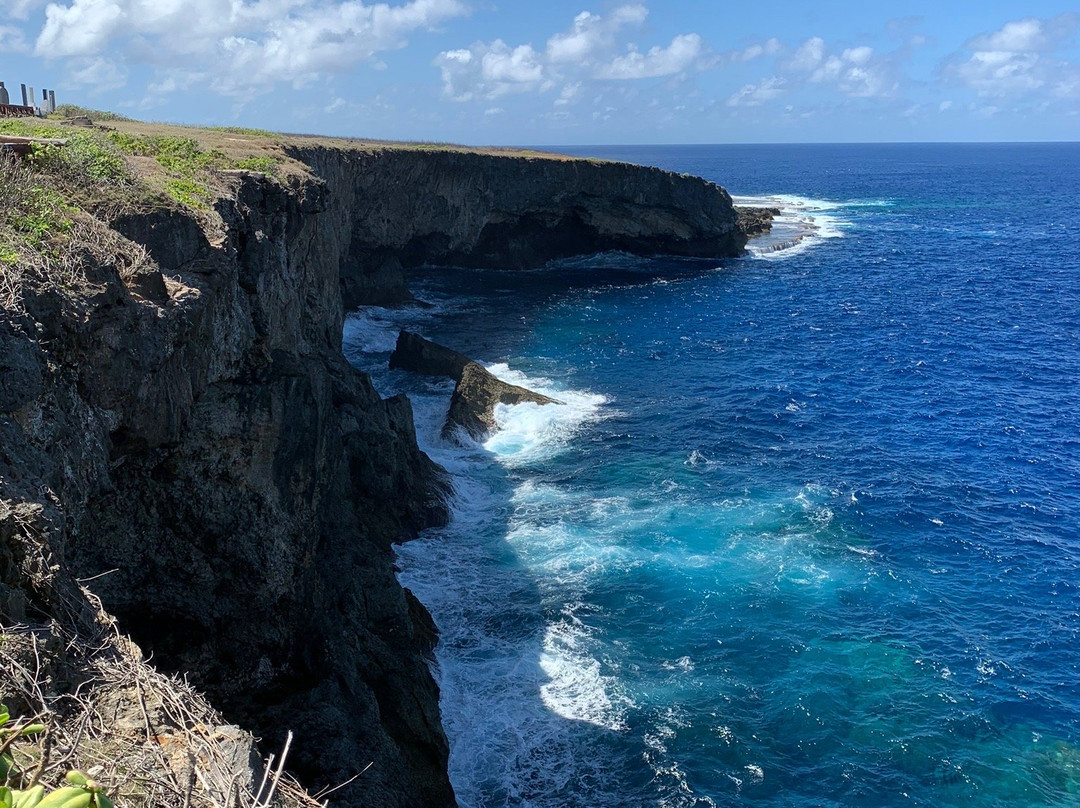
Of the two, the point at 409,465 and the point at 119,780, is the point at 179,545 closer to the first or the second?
the point at 119,780

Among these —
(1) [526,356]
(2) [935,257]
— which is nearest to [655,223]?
(2) [935,257]

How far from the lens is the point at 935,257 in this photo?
81.2 m

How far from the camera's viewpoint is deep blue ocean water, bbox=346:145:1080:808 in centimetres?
1966

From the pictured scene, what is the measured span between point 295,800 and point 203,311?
11996 mm

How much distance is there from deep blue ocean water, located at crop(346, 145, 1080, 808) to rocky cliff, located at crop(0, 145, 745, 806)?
2746mm

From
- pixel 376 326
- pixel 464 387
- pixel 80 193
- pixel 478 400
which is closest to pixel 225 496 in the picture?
pixel 80 193

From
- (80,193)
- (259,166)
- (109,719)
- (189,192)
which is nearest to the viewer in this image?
(109,719)

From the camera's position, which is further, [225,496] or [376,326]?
[376,326]

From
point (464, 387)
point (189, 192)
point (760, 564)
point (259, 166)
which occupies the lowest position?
point (760, 564)

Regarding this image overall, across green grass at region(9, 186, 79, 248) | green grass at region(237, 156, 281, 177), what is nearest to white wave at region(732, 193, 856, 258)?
green grass at region(237, 156, 281, 177)

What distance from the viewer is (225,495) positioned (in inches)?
706

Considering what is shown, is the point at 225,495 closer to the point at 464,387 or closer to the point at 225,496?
the point at 225,496

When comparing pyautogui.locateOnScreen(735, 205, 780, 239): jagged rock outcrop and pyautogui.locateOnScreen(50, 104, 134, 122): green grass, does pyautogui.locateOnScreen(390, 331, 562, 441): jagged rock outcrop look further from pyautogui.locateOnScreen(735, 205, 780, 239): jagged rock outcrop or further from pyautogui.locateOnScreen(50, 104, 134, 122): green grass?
pyautogui.locateOnScreen(735, 205, 780, 239): jagged rock outcrop

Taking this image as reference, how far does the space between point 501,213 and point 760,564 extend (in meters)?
49.9
